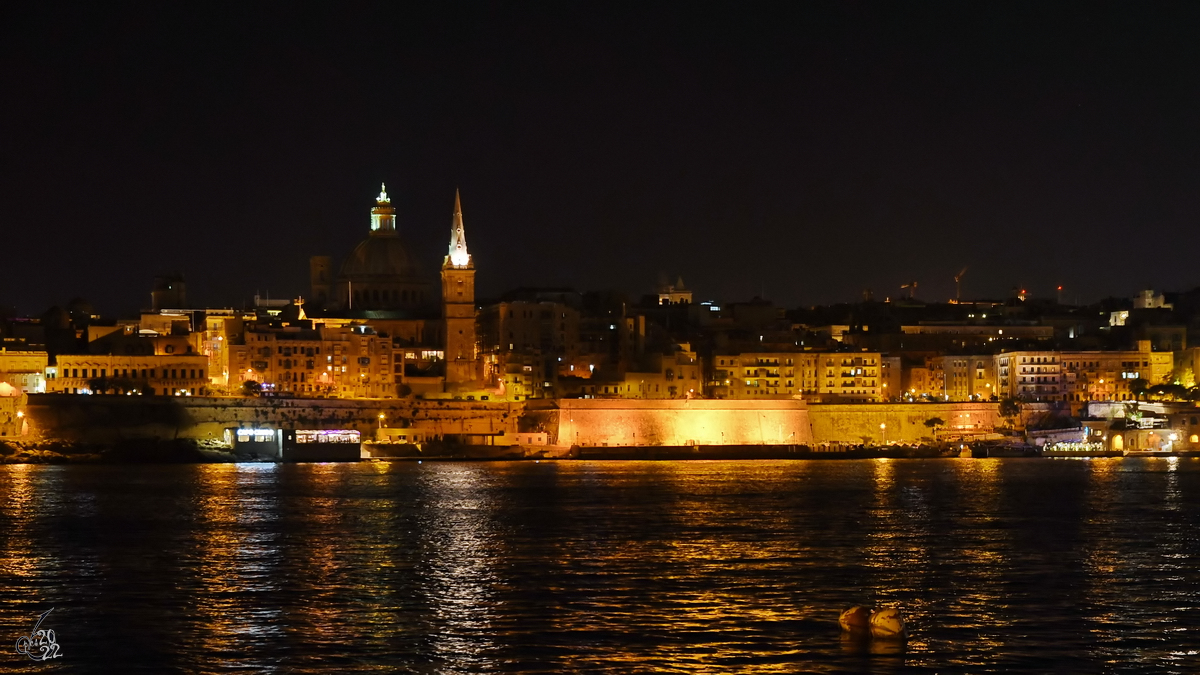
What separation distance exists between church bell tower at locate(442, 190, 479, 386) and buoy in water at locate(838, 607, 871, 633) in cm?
6623

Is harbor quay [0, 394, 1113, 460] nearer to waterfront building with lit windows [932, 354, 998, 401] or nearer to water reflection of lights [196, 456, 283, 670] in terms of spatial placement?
waterfront building with lit windows [932, 354, 998, 401]

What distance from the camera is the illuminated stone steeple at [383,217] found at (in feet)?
334

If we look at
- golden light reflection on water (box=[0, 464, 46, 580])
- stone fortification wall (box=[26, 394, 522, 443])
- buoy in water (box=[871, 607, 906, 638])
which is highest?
stone fortification wall (box=[26, 394, 522, 443])

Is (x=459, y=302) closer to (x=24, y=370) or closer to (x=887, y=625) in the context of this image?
(x=24, y=370)

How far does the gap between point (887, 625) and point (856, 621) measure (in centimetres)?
41

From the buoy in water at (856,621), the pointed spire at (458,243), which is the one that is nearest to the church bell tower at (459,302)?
the pointed spire at (458,243)

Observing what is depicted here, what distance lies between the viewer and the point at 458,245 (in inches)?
3484

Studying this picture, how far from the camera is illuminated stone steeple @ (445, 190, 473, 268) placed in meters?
88.2

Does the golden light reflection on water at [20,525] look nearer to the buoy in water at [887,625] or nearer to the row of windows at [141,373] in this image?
the buoy in water at [887,625]

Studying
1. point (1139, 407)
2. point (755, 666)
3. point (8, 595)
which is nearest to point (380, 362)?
point (1139, 407)

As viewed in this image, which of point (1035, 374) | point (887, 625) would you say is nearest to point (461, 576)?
point (887, 625)

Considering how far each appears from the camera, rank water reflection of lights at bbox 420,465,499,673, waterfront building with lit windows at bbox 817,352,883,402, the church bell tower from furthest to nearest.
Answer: waterfront building with lit windows at bbox 817,352,883,402, the church bell tower, water reflection of lights at bbox 420,465,499,673

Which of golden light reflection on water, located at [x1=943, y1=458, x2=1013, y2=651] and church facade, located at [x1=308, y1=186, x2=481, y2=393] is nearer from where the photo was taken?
golden light reflection on water, located at [x1=943, y1=458, x2=1013, y2=651]

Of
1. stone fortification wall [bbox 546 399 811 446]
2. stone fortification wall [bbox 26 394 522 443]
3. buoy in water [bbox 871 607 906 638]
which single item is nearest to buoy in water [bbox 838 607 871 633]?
buoy in water [bbox 871 607 906 638]
